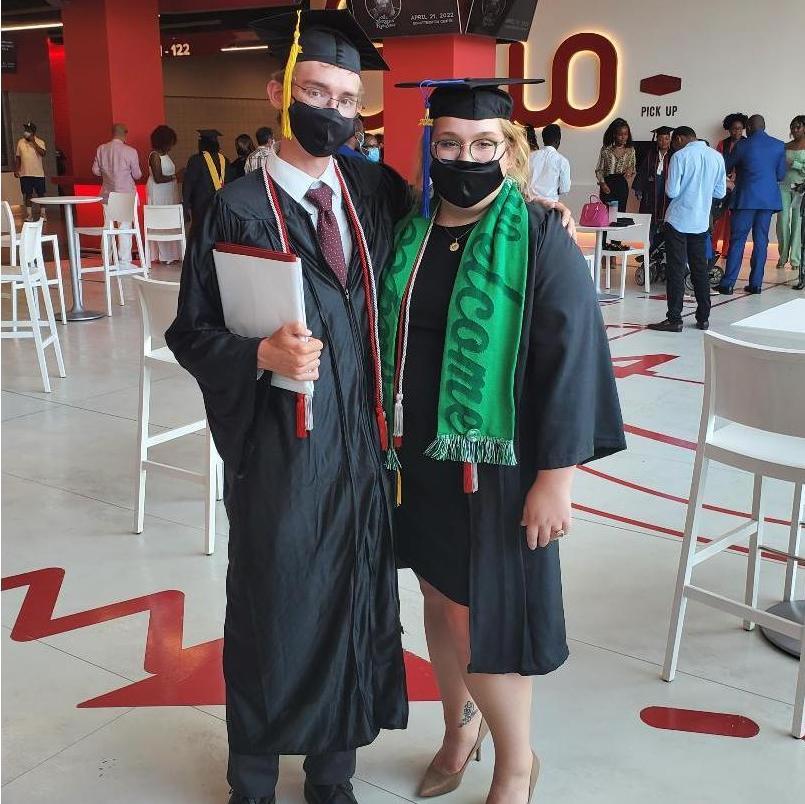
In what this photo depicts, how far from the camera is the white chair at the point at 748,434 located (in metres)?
2.31

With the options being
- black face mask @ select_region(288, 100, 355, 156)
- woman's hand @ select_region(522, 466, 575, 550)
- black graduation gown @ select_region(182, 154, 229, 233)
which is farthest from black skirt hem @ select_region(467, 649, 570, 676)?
black graduation gown @ select_region(182, 154, 229, 233)

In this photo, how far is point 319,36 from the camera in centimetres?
182

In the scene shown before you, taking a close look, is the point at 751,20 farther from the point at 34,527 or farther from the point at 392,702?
the point at 392,702

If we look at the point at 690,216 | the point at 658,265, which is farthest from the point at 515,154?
the point at 658,265

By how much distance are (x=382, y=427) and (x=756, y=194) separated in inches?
329

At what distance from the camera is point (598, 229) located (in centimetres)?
812

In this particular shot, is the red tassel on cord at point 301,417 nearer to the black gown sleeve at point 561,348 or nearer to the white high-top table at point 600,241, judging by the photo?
the black gown sleeve at point 561,348

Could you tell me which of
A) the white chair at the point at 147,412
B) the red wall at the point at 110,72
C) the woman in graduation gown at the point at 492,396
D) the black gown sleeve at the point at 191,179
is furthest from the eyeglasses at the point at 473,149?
the red wall at the point at 110,72

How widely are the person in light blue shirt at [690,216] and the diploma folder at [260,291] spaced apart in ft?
19.7

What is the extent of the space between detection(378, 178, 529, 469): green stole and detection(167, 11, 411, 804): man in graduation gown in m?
0.14

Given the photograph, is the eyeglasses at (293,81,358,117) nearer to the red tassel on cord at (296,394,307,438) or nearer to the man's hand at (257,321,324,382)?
the man's hand at (257,321,324,382)

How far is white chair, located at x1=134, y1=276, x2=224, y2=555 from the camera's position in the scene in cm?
339

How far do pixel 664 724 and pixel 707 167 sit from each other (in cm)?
568

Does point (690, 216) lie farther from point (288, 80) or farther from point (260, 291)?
point (260, 291)
